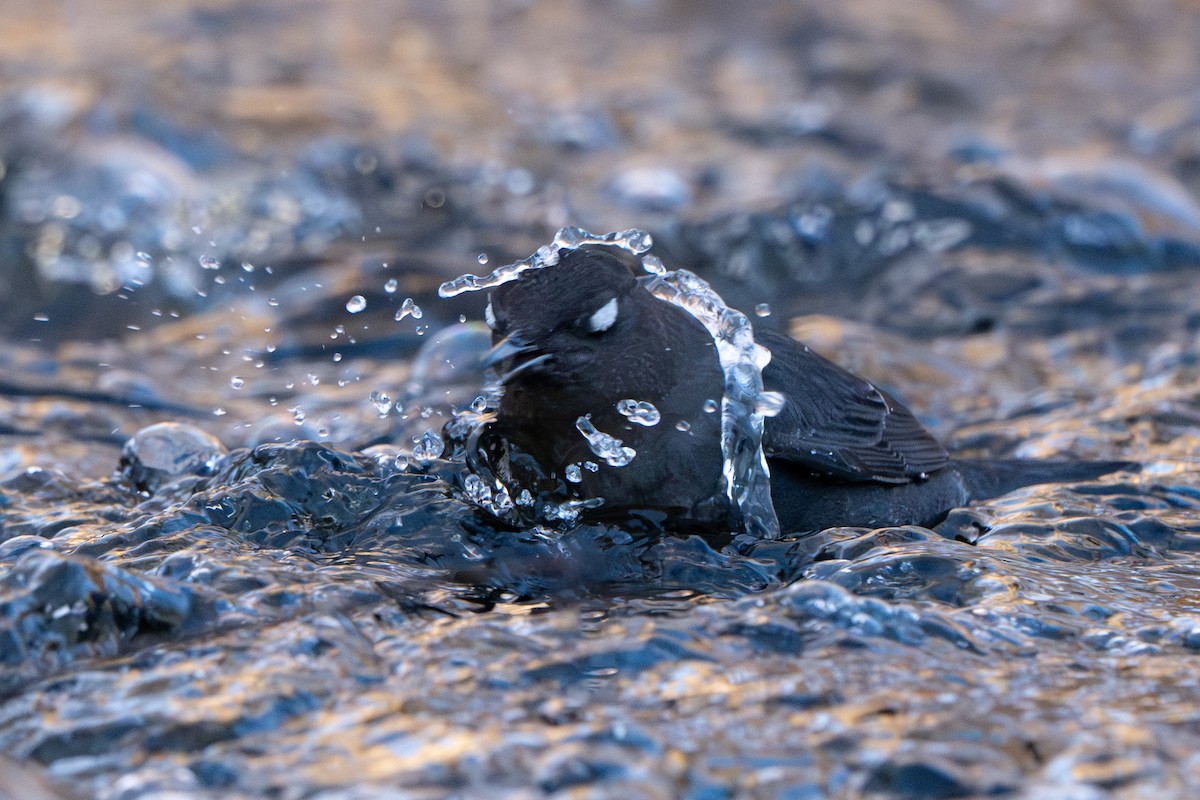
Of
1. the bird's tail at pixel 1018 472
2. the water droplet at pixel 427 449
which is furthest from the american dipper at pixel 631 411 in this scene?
the bird's tail at pixel 1018 472

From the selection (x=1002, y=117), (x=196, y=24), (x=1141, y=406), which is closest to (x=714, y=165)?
(x=1002, y=117)

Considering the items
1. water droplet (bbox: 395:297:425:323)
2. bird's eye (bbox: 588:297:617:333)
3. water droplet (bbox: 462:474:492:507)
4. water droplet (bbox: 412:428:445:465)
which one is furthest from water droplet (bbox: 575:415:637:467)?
water droplet (bbox: 395:297:425:323)

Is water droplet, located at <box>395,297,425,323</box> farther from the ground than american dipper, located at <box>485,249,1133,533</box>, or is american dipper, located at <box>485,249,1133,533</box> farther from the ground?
water droplet, located at <box>395,297,425,323</box>

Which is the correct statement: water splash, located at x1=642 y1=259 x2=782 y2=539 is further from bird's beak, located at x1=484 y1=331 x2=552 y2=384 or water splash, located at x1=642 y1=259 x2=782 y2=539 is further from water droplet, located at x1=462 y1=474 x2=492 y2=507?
water droplet, located at x1=462 y1=474 x2=492 y2=507

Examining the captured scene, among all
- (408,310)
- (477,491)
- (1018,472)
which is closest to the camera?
(477,491)

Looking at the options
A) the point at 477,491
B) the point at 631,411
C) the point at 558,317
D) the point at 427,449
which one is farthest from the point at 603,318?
the point at 427,449

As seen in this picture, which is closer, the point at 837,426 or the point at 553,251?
the point at 553,251

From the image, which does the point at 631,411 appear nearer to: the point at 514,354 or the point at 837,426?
the point at 514,354
